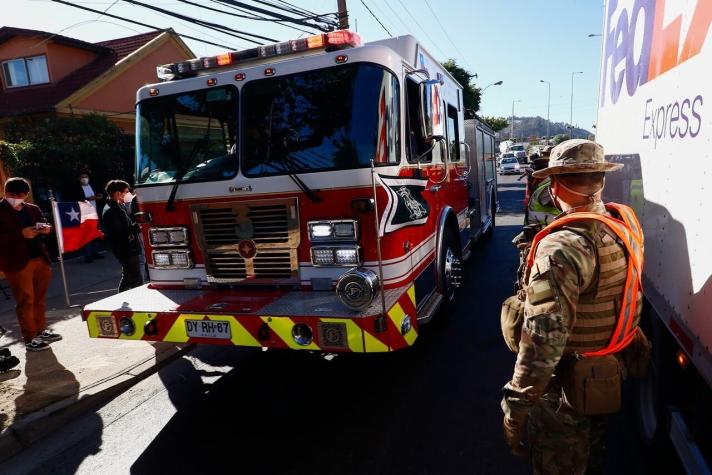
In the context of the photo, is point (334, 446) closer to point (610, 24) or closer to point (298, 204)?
point (298, 204)

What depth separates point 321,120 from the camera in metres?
3.61

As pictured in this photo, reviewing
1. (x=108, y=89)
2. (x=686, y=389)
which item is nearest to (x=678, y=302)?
(x=686, y=389)

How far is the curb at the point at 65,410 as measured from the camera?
3504 millimetres

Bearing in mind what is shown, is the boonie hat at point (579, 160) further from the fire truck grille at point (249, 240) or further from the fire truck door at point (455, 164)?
the fire truck door at point (455, 164)

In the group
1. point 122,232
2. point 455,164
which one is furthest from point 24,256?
point 455,164

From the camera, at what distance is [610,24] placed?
4.20m

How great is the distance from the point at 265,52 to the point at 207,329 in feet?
7.39

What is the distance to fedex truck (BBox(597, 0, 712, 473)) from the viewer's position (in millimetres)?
1949

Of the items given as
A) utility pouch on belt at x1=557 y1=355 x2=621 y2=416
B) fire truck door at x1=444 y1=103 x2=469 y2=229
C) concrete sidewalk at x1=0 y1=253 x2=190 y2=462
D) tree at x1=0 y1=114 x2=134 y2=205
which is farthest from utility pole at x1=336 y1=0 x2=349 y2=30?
utility pouch on belt at x1=557 y1=355 x2=621 y2=416

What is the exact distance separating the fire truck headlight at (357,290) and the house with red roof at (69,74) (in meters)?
15.0

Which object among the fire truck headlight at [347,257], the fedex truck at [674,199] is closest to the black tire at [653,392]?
the fedex truck at [674,199]

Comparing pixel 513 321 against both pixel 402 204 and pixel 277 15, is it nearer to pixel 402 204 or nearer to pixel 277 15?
pixel 402 204

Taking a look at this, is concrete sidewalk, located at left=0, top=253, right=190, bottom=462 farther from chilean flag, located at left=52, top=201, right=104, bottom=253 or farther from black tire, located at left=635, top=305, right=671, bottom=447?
black tire, located at left=635, top=305, right=671, bottom=447

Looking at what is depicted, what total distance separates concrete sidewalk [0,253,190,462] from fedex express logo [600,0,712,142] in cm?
468
